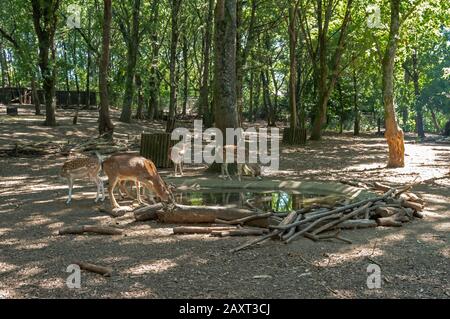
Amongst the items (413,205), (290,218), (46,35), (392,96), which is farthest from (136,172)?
(46,35)

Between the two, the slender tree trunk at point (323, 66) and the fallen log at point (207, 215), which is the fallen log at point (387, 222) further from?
the slender tree trunk at point (323, 66)

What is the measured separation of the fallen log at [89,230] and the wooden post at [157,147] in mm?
8157

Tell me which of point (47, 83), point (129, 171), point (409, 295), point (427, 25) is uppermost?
point (427, 25)

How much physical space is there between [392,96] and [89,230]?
456 inches

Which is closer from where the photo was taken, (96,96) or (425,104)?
(96,96)

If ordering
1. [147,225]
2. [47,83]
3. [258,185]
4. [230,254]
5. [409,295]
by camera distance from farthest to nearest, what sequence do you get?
[47,83]
[258,185]
[147,225]
[230,254]
[409,295]

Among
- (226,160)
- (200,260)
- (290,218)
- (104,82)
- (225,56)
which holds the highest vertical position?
(225,56)

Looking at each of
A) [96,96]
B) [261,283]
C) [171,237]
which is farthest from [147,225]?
[96,96]

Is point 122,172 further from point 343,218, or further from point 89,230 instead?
point 343,218

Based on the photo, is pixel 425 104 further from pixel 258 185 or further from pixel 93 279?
pixel 93 279

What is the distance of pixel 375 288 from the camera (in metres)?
5.81

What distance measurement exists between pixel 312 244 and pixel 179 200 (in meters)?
3.62

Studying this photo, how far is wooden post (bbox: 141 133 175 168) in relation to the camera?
16266mm

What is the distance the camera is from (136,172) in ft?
30.6
